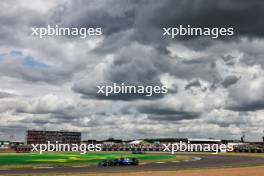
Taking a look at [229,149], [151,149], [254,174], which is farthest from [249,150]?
[254,174]

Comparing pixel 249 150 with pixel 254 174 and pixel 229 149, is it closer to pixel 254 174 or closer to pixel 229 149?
pixel 229 149

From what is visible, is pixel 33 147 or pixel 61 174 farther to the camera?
pixel 33 147

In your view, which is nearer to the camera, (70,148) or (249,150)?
(249,150)

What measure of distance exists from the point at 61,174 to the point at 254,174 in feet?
54.5

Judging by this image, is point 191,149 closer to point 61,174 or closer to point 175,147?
point 175,147

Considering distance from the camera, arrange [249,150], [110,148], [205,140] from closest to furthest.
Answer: [249,150]
[110,148]
[205,140]

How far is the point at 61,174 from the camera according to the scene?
38.1 m

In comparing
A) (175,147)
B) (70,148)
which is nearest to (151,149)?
(175,147)

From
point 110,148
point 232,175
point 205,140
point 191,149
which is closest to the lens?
point 232,175

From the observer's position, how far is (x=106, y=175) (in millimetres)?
35625

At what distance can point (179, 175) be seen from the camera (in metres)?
35.5

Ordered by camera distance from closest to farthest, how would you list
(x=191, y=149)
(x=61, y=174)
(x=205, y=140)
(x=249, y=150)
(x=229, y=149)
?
(x=61, y=174)
(x=249, y=150)
(x=229, y=149)
(x=191, y=149)
(x=205, y=140)

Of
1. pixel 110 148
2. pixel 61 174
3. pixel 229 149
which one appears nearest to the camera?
pixel 61 174

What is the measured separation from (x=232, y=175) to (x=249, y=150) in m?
78.5
